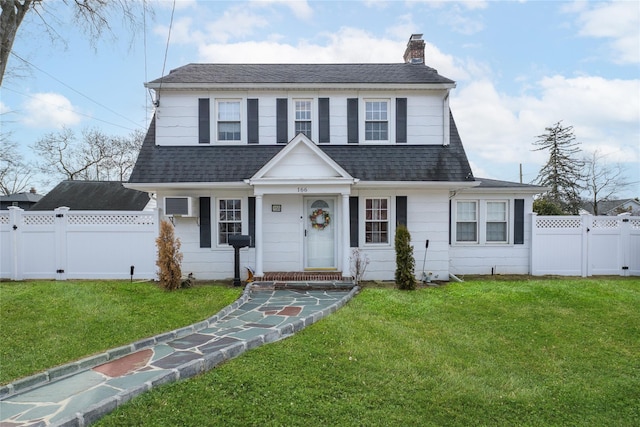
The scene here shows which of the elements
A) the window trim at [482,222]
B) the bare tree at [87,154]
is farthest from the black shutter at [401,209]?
the bare tree at [87,154]

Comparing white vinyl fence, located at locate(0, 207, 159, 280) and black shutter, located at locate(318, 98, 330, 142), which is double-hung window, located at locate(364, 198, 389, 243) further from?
white vinyl fence, located at locate(0, 207, 159, 280)

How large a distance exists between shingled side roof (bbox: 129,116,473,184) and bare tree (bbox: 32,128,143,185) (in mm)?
23276

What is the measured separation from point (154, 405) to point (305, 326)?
2819mm

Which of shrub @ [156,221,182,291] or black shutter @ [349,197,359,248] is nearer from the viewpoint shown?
shrub @ [156,221,182,291]

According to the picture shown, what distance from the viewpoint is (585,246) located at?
10688 mm

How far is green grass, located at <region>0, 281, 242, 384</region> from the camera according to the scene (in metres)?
4.83

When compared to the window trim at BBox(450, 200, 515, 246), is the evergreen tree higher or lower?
higher

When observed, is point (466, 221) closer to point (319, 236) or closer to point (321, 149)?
point (319, 236)

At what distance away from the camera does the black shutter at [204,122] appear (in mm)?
10195

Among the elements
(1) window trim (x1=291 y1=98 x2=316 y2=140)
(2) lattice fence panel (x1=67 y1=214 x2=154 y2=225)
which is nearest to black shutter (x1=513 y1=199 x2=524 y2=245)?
(1) window trim (x1=291 y1=98 x2=316 y2=140)

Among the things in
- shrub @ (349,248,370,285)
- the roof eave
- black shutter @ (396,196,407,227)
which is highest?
the roof eave

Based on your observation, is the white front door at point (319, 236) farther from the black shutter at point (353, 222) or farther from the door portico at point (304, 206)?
the black shutter at point (353, 222)

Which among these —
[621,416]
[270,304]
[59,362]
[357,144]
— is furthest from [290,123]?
[621,416]

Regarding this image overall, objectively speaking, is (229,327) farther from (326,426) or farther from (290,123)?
(290,123)
